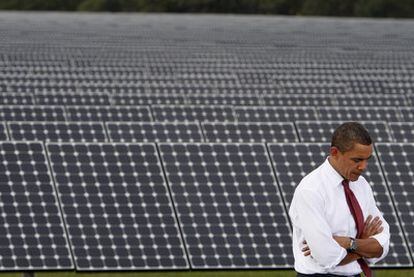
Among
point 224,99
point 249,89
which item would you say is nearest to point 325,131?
point 224,99

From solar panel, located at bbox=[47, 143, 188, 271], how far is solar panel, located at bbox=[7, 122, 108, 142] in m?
2.47

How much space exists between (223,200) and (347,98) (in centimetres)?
1171

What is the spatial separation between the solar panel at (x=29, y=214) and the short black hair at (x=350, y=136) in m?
6.10

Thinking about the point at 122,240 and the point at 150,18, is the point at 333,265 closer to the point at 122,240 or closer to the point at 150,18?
the point at 122,240

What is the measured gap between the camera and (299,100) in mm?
26547

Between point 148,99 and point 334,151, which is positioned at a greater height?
point 334,151

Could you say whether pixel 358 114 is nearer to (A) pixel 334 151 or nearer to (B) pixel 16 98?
(B) pixel 16 98

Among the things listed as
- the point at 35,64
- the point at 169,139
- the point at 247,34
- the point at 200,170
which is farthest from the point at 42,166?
the point at 247,34

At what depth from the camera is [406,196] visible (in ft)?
52.9

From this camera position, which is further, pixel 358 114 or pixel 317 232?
pixel 358 114

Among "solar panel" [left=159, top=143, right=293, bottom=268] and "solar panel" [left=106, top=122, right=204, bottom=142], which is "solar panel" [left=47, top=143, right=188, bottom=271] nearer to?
"solar panel" [left=159, top=143, right=293, bottom=268]

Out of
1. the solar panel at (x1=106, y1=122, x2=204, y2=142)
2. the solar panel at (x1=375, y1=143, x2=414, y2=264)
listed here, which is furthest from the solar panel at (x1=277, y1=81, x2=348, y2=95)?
the solar panel at (x1=375, y1=143, x2=414, y2=264)

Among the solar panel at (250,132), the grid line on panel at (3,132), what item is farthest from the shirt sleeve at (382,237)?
the solar panel at (250,132)

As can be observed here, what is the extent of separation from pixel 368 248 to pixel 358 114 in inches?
533
